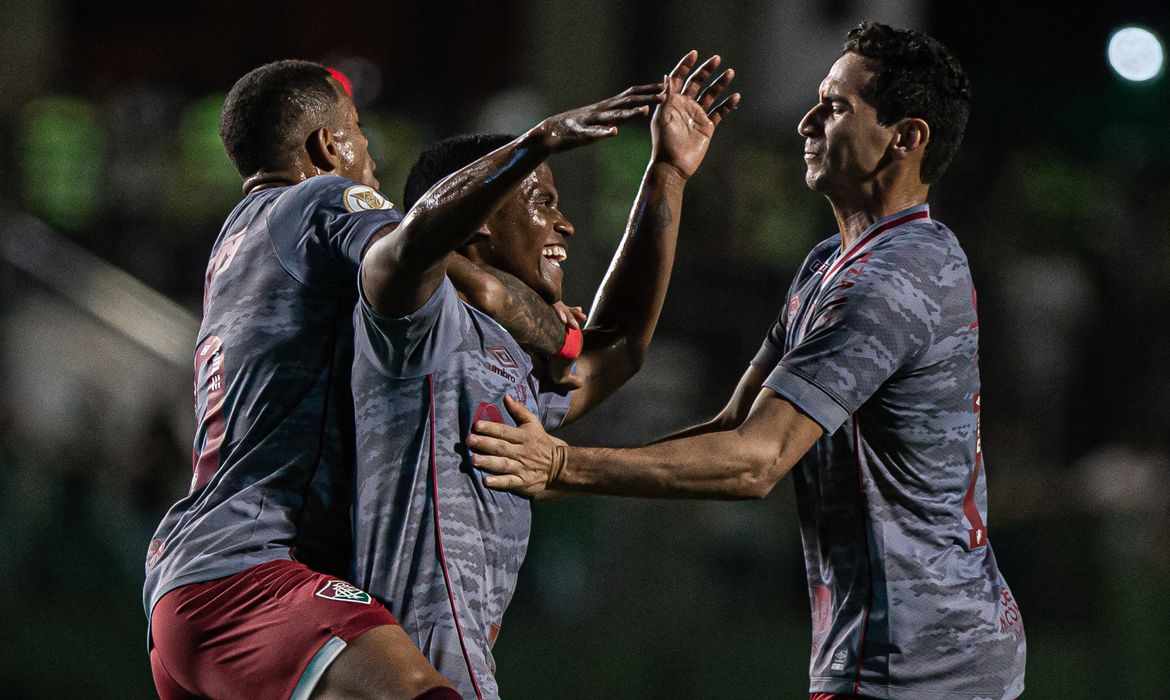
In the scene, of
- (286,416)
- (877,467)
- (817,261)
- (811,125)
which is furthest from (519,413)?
(811,125)

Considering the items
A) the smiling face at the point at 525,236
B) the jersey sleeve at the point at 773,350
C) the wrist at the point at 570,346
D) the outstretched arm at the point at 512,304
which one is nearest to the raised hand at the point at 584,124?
the outstretched arm at the point at 512,304

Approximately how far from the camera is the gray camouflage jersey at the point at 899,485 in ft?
11.5

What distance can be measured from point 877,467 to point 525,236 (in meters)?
1.13

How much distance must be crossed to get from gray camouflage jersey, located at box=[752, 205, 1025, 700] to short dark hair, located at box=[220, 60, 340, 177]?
56.4 inches

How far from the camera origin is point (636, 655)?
6445 mm

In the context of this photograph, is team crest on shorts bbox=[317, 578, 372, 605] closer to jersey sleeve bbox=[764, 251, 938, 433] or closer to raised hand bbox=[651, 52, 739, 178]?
jersey sleeve bbox=[764, 251, 938, 433]

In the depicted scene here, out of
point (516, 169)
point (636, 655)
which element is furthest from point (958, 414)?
point (636, 655)

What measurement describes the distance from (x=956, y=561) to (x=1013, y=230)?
211 inches

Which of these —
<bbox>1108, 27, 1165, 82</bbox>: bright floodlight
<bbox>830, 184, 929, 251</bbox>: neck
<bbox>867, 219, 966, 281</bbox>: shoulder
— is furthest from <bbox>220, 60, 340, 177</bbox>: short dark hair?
<bbox>1108, 27, 1165, 82</bbox>: bright floodlight

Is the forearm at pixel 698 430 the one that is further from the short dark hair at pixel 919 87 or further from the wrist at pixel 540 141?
the wrist at pixel 540 141

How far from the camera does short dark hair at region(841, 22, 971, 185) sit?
12.7ft

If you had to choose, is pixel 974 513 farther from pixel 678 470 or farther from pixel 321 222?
pixel 321 222

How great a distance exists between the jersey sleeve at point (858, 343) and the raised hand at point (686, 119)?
3.28ft

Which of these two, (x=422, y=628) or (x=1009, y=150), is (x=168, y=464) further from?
(x=1009, y=150)
